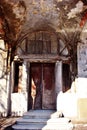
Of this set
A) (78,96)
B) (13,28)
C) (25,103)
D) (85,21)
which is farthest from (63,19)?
(25,103)

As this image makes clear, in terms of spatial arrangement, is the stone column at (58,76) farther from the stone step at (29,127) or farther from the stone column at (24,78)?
the stone step at (29,127)

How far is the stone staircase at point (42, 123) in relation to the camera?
7780 millimetres

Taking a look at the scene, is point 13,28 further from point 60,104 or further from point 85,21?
point 60,104

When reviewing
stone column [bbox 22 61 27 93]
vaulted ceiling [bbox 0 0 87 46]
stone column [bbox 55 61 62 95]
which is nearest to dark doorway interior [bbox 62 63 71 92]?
stone column [bbox 55 61 62 95]

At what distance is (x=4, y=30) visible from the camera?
10133mm

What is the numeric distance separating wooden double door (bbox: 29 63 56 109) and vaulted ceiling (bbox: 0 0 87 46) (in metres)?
1.70

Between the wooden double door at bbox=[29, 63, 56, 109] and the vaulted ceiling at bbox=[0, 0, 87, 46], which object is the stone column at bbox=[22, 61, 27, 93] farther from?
the vaulted ceiling at bbox=[0, 0, 87, 46]

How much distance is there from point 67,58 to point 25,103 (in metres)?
2.90

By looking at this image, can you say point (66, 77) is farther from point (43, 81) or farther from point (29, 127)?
point (29, 127)

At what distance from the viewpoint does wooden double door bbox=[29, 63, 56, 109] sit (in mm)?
10820

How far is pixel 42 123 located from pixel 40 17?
15.5ft

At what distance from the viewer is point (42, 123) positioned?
8.25 metres

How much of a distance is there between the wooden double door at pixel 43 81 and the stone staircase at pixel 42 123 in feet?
5.81

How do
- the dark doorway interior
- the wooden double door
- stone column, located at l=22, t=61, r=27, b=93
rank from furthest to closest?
the wooden double door → the dark doorway interior → stone column, located at l=22, t=61, r=27, b=93
